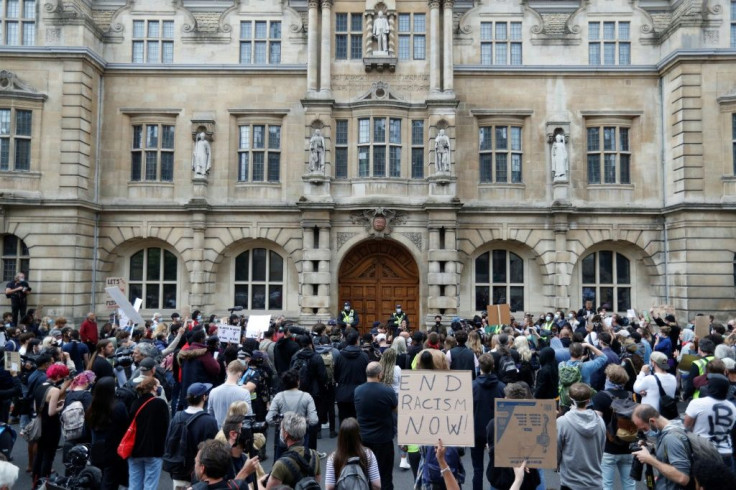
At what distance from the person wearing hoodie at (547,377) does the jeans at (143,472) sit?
20.4ft

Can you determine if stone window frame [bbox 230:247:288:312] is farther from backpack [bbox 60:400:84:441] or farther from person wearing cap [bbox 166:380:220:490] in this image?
person wearing cap [bbox 166:380:220:490]

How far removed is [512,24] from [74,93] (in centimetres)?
1762

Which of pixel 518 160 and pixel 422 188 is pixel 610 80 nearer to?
pixel 518 160

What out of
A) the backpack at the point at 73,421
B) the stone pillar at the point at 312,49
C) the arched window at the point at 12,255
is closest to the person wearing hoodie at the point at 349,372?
the backpack at the point at 73,421

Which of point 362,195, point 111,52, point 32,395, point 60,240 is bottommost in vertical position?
point 32,395

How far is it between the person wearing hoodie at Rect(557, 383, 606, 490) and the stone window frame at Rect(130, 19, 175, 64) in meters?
22.5

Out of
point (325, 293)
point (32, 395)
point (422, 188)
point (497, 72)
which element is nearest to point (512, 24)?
point (497, 72)

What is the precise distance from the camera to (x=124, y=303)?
15930mm

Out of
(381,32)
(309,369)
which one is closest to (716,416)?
(309,369)

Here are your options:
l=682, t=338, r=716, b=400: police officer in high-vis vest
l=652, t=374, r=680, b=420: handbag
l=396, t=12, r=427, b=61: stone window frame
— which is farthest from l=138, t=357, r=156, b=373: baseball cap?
l=396, t=12, r=427, b=61: stone window frame

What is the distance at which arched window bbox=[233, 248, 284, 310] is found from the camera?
→ 24.2 meters

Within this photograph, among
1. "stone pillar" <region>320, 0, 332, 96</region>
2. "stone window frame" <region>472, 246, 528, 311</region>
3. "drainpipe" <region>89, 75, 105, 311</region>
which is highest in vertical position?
"stone pillar" <region>320, 0, 332, 96</region>

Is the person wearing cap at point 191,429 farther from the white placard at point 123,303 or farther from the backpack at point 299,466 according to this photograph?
the white placard at point 123,303

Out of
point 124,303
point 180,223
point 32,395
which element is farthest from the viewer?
point 180,223
